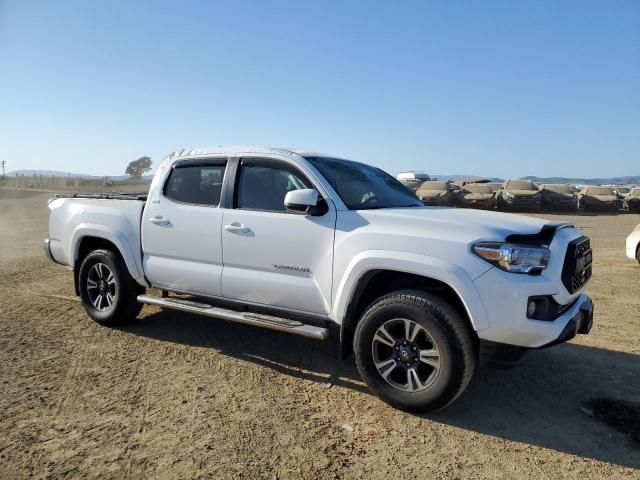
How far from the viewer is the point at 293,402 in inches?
143

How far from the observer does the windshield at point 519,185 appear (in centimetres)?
2450

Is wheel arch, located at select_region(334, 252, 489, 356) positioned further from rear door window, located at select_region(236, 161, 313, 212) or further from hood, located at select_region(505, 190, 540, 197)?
hood, located at select_region(505, 190, 540, 197)

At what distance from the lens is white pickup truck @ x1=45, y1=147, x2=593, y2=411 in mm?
3174

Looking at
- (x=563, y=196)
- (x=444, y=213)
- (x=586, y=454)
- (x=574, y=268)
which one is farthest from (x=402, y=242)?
(x=563, y=196)

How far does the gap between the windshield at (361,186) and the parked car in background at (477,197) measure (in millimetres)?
19856

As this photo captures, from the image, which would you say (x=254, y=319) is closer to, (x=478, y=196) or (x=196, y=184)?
(x=196, y=184)

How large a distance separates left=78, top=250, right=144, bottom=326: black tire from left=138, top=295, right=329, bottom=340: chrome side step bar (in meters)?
0.40

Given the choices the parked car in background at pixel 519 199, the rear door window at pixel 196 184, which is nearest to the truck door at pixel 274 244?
the rear door window at pixel 196 184

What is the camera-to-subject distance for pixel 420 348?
11.3 feet

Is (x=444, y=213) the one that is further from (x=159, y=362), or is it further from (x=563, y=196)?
(x=563, y=196)

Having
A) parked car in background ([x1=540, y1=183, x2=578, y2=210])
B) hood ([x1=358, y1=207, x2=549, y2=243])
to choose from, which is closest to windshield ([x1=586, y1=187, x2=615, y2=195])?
parked car in background ([x1=540, y1=183, x2=578, y2=210])

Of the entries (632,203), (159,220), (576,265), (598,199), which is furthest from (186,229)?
(632,203)

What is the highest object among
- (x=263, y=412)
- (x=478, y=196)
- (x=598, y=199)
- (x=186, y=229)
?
(x=186, y=229)

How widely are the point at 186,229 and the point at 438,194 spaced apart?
20.2 m
